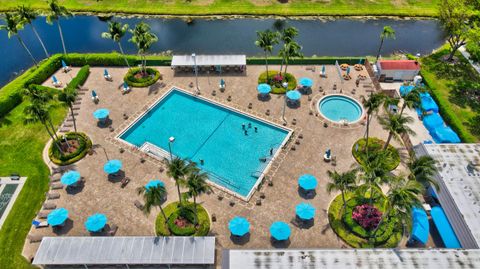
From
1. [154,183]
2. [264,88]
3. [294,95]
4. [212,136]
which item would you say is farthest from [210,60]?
[154,183]

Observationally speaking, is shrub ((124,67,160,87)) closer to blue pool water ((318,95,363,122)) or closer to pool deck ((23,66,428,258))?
pool deck ((23,66,428,258))

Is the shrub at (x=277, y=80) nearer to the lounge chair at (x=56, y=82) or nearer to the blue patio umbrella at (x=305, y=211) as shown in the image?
the blue patio umbrella at (x=305, y=211)

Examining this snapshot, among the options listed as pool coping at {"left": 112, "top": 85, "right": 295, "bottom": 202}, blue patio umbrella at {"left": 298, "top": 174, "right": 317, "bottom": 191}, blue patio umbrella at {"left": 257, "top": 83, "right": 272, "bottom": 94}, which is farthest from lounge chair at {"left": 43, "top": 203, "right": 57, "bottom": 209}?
blue patio umbrella at {"left": 257, "top": 83, "right": 272, "bottom": 94}

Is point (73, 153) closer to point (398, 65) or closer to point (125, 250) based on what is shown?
point (125, 250)

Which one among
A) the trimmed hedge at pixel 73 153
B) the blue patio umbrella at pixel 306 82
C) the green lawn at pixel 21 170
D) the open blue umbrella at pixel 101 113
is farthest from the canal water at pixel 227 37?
the trimmed hedge at pixel 73 153

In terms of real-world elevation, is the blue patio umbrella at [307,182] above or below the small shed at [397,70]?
below

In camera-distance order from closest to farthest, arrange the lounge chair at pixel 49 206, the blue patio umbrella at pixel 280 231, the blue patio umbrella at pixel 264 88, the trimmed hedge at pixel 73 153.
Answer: the blue patio umbrella at pixel 280 231 → the lounge chair at pixel 49 206 → the trimmed hedge at pixel 73 153 → the blue patio umbrella at pixel 264 88
